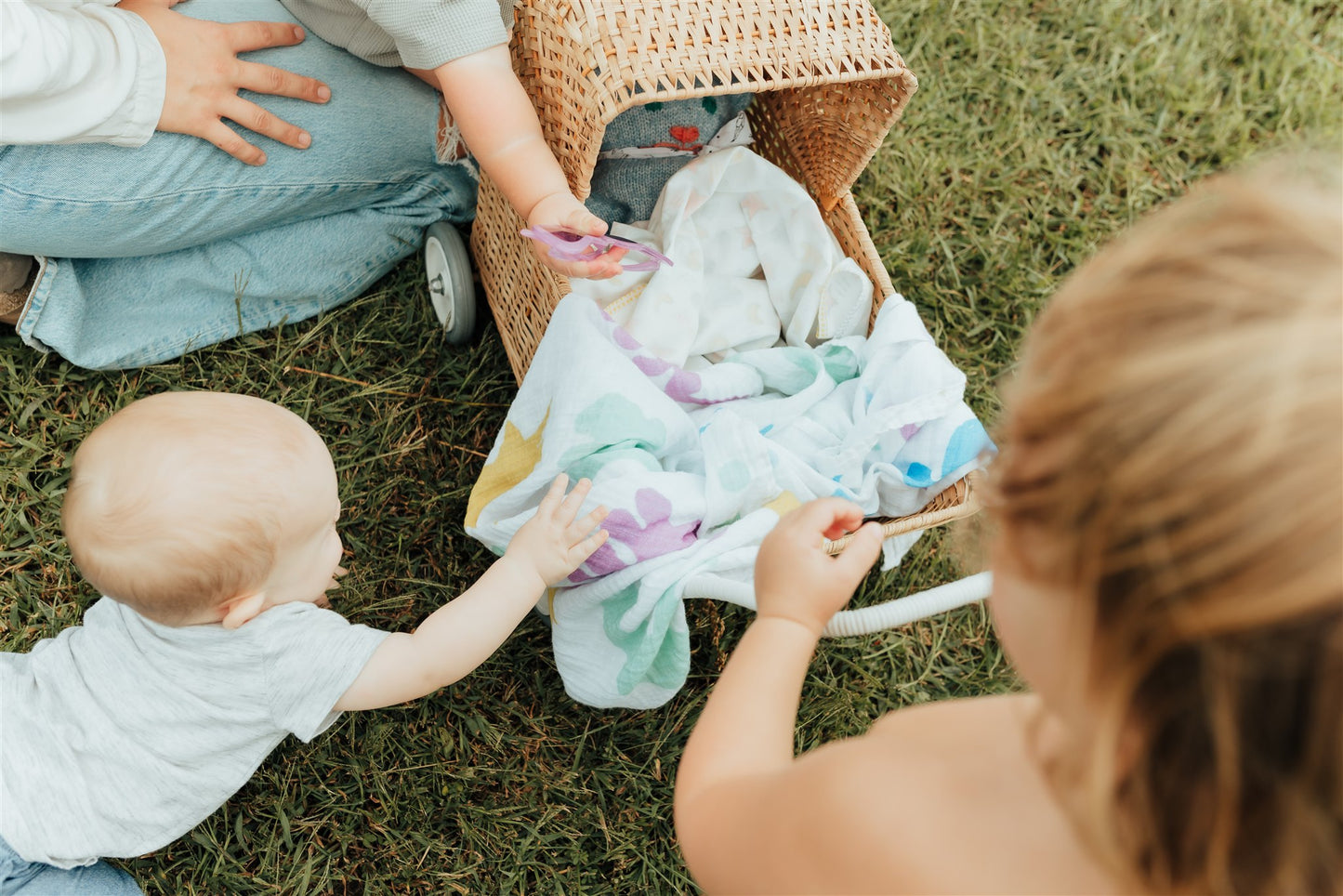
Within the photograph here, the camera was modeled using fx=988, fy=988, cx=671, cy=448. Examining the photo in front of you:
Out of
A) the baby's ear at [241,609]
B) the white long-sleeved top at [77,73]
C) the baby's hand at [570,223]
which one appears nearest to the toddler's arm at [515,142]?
the baby's hand at [570,223]

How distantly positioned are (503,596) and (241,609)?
0.28 meters

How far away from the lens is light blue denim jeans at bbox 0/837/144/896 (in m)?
1.06

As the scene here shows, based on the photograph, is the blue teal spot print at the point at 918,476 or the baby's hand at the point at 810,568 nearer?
the baby's hand at the point at 810,568

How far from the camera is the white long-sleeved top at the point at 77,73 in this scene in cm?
107

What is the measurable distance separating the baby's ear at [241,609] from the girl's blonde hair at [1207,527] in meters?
0.79

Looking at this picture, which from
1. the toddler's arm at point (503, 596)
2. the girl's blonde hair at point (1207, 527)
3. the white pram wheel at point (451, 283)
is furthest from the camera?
the white pram wheel at point (451, 283)

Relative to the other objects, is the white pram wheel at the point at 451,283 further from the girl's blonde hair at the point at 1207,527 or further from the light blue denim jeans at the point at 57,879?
the girl's blonde hair at the point at 1207,527

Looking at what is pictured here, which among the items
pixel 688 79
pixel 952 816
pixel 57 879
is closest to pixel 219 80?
pixel 688 79

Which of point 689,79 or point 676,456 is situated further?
point 676,456

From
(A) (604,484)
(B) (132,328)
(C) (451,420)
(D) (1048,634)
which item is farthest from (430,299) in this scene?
(D) (1048,634)

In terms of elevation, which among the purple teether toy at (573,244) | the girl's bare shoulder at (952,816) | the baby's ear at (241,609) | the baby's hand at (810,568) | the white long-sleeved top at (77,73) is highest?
the white long-sleeved top at (77,73)

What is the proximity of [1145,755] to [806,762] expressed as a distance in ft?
0.93

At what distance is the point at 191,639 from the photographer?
3.47 ft

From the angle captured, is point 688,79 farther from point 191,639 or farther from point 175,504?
point 191,639
